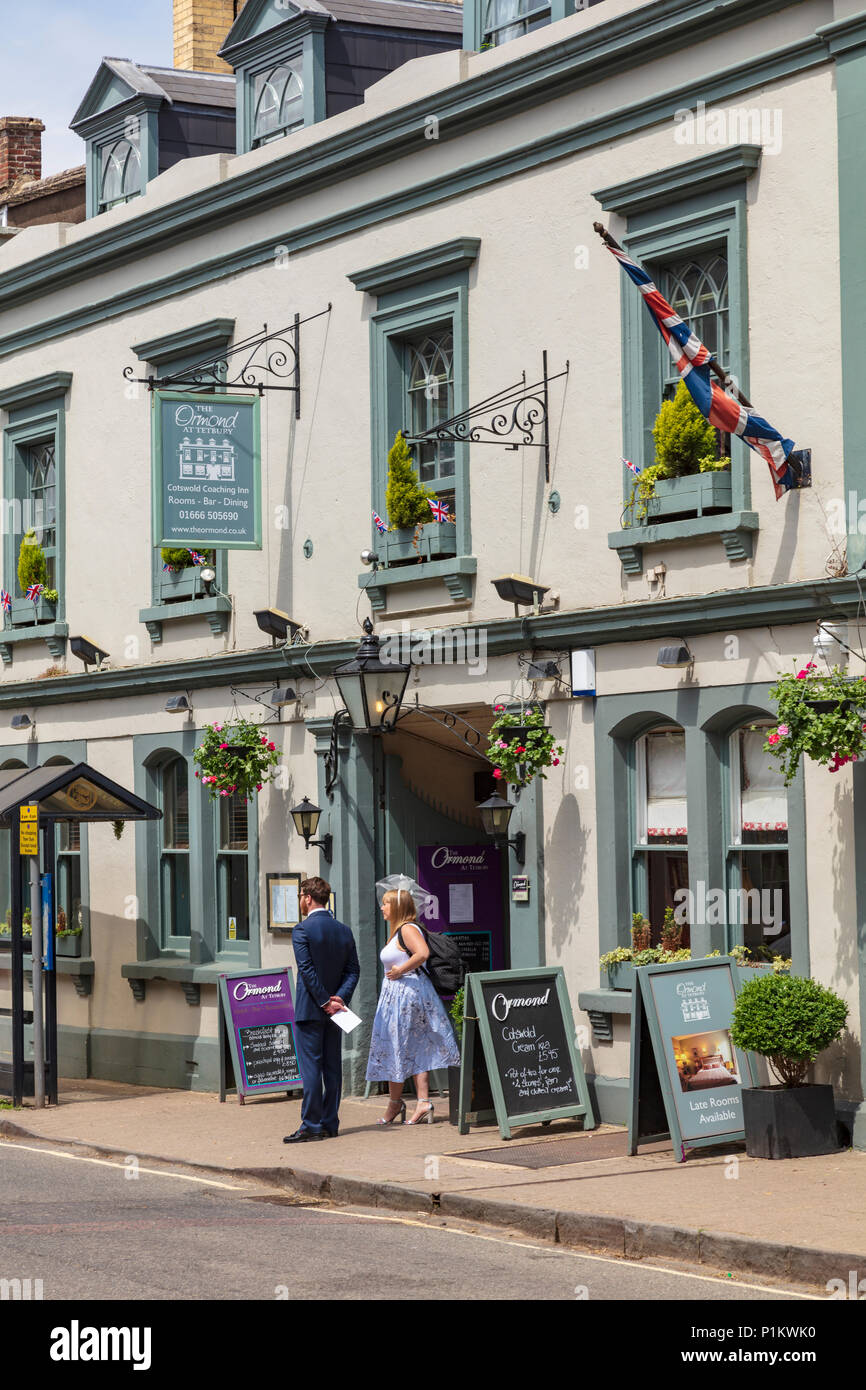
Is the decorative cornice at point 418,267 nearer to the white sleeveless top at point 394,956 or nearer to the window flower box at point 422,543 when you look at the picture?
the window flower box at point 422,543

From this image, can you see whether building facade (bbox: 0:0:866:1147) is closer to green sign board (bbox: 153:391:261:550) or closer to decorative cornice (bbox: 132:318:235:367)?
decorative cornice (bbox: 132:318:235:367)

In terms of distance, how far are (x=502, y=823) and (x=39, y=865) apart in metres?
4.57

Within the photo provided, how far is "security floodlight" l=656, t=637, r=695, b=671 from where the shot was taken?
1373 centimetres

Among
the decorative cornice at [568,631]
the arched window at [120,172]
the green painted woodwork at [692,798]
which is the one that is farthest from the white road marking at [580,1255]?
the arched window at [120,172]

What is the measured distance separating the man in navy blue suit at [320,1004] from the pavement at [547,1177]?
0.80 ft

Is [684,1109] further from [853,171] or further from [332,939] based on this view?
[853,171]

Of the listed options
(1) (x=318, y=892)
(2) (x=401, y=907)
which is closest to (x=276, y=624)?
(2) (x=401, y=907)

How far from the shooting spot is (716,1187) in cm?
1118

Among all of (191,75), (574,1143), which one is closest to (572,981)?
(574,1143)

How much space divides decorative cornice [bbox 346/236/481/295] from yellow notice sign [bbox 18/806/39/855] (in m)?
5.36

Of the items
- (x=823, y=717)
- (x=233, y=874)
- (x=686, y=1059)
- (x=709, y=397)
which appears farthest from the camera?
(x=233, y=874)

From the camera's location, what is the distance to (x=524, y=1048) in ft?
45.1

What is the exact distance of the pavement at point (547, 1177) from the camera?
9.66 m

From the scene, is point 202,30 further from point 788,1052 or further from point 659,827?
point 788,1052
